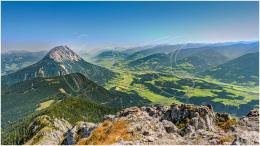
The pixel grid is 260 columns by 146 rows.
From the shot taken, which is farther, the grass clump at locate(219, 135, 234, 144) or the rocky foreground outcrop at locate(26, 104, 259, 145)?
the rocky foreground outcrop at locate(26, 104, 259, 145)

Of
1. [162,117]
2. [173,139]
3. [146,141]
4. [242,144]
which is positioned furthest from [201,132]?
[162,117]

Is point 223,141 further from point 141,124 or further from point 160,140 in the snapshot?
point 141,124

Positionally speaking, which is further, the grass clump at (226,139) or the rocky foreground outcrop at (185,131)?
the rocky foreground outcrop at (185,131)

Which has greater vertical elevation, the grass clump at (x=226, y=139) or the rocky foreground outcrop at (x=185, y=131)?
the grass clump at (x=226, y=139)

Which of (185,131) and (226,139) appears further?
(185,131)

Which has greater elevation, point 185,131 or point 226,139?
point 226,139

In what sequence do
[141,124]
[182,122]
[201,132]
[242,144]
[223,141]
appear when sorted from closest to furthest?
[242,144]
[223,141]
[201,132]
[141,124]
[182,122]

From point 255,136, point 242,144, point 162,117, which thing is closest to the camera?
point 242,144

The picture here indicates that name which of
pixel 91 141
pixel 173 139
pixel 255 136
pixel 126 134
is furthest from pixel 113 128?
pixel 255 136

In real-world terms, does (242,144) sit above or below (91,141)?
above

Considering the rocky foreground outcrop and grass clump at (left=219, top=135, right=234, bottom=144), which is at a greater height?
grass clump at (left=219, top=135, right=234, bottom=144)

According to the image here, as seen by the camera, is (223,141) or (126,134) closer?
(223,141)
